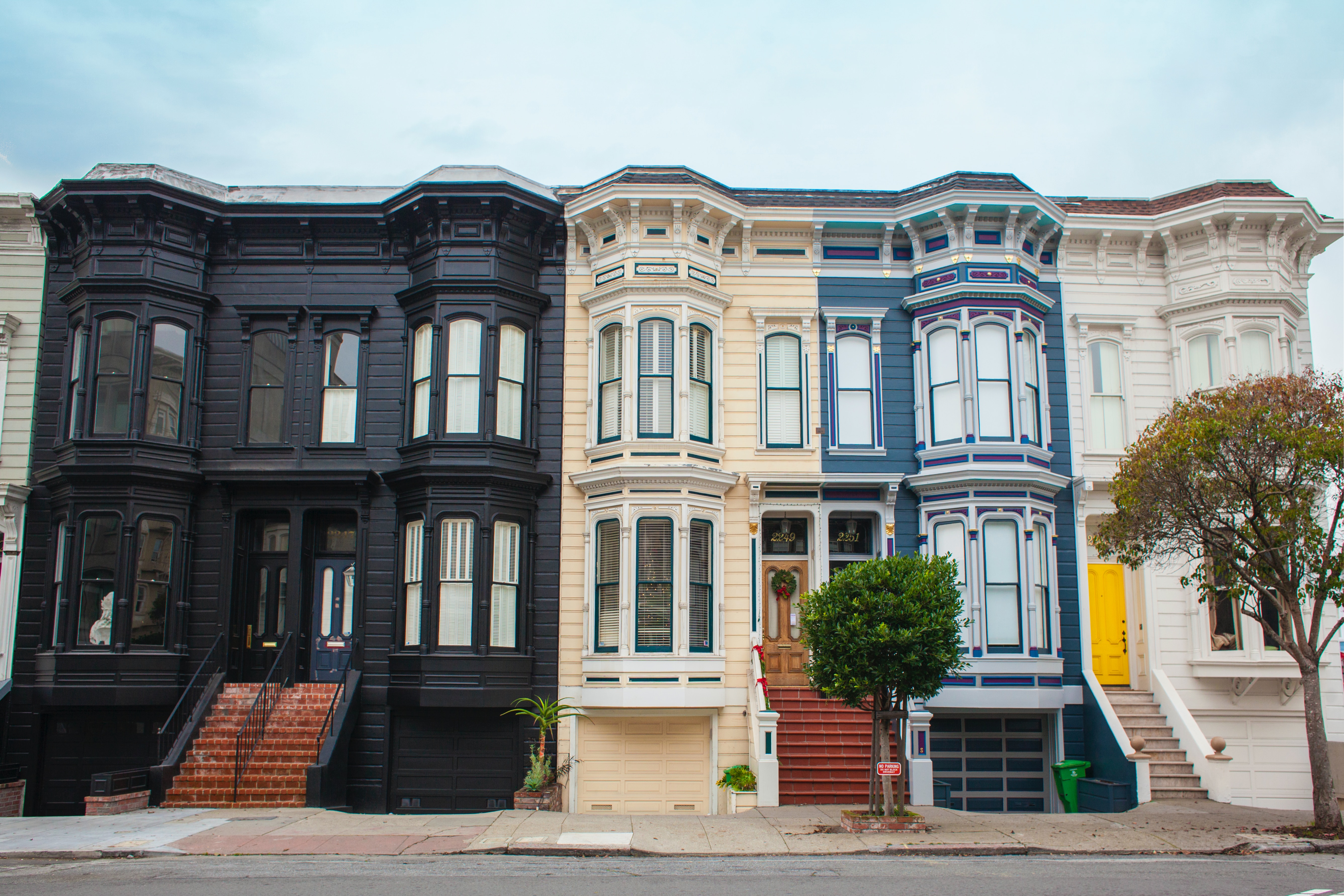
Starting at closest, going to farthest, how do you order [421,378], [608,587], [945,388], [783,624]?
[608,587], [421,378], [945,388], [783,624]

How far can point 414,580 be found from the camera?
705 inches

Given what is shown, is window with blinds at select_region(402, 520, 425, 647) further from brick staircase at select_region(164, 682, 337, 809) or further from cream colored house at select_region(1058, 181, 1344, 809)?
cream colored house at select_region(1058, 181, 1344, 809)

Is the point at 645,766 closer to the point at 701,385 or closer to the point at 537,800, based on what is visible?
the point at 537,800

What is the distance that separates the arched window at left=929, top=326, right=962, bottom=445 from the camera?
61.7 feet

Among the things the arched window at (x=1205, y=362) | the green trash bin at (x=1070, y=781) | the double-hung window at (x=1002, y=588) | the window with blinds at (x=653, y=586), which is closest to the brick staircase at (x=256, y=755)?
the window with blinds at (x=653, y=586)

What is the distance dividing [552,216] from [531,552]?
5933 millimetres

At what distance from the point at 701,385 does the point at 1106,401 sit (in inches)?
296

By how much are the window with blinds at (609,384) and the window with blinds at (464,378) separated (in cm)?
206

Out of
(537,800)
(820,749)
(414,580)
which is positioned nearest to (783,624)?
(820,749)

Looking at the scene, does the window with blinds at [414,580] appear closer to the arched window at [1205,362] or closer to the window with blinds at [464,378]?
the window with blinds at [464,378]

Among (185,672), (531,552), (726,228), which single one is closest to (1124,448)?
(726,228)

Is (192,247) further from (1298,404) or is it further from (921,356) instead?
(1298,404)

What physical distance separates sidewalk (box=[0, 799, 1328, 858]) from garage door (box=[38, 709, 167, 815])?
6.61ft

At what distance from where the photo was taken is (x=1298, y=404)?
46.1 feet
